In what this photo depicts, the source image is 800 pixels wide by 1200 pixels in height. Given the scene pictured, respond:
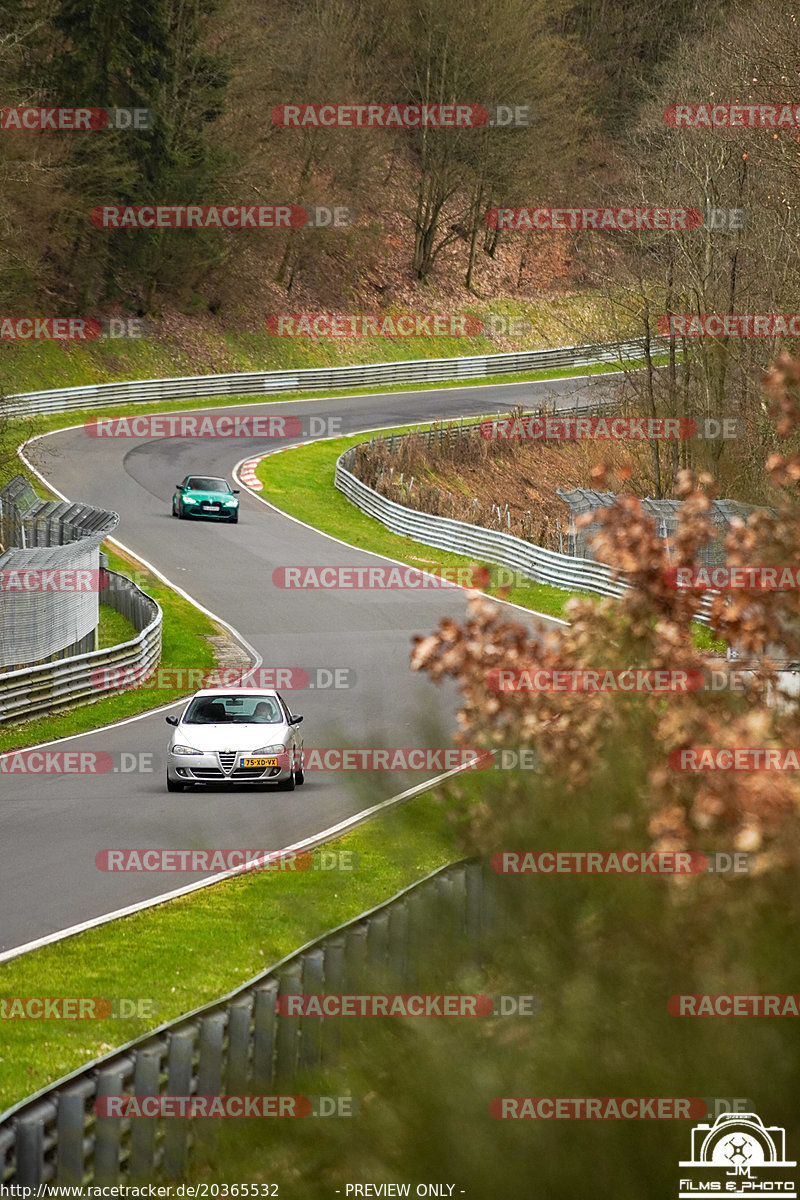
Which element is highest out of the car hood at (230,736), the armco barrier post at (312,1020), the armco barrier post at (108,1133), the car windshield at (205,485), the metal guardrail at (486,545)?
the armco barrier post at (312,1020)

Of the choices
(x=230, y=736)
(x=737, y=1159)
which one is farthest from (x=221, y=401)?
(x=737, y=1159)

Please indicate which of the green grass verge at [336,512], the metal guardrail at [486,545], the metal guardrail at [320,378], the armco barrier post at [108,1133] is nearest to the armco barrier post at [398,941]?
the armco barrier post at [108,1133]

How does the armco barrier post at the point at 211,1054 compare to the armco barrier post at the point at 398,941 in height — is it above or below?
below

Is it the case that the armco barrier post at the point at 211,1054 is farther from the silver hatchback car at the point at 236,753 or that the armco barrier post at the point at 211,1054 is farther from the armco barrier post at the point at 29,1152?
the silver hatchback car at the point at 236,753

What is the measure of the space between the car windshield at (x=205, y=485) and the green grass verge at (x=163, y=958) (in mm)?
28538

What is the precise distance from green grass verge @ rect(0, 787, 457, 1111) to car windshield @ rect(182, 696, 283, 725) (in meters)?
4.71

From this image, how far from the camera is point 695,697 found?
4953 millimetres

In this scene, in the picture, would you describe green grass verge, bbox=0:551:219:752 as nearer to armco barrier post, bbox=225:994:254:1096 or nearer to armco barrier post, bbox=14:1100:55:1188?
armco barrier post, bbox=225:994:254:1096

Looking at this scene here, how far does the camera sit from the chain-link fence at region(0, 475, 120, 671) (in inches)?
890

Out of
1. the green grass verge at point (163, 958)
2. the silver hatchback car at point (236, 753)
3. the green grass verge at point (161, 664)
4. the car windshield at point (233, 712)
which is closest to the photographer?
the green grass verge at point (163, 958)

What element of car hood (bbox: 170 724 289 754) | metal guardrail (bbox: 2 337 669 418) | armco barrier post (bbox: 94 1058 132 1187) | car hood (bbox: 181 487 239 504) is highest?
armco barrier post (bbox: 94 1058 132 1187)

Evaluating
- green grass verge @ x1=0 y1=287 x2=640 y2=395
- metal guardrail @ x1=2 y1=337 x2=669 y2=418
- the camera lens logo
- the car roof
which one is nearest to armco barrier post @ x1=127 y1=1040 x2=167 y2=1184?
the camera lens logo

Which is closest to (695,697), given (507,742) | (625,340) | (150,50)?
(507,742)

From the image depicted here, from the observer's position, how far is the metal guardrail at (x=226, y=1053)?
15.1 feet
